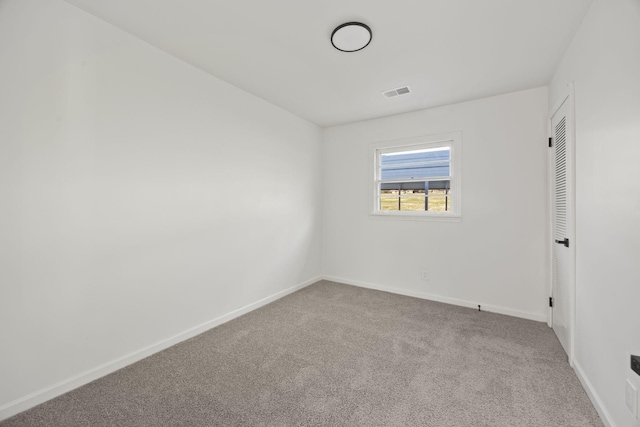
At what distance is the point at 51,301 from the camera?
180 centimetres

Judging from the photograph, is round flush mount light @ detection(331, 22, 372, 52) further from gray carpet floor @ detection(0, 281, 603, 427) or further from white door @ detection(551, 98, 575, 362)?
gray carpet floor @ detection(0, 281, 603, 427)

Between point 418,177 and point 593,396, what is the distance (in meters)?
2.75

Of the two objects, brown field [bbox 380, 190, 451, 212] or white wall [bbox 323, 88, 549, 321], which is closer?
white wall [bbox 323, 88, 549, 321]

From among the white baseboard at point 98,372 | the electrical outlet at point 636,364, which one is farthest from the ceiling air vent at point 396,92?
the white baseboard at point 98,372

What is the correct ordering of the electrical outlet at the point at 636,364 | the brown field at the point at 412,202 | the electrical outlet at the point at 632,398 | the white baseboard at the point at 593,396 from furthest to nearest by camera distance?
the brown field at the point at 412,202 < the white baseboard at the point at 593,396 < the electrical outlet at the point at 632,398 < the electrical outlet at the point at 636,364

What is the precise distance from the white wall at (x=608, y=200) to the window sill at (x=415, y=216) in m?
1.50

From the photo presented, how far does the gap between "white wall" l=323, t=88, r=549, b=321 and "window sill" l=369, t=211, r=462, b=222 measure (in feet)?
0.17

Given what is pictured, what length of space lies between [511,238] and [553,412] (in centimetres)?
194

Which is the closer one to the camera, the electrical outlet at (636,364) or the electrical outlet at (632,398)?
the electrical outlet at (636,364)

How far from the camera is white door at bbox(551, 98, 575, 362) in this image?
7.06 feet

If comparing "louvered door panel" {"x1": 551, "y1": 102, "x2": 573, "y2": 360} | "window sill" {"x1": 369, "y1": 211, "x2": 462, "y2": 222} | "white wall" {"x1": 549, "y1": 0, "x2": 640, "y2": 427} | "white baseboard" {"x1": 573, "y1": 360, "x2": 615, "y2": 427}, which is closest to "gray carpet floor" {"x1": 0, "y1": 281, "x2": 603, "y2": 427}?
"white baseboard" {"x1": 573, "y1": 360, "x2": 615, "y2": 427}

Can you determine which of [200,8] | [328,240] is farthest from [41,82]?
[328,240]

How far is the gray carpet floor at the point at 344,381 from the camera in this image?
5.36 ft

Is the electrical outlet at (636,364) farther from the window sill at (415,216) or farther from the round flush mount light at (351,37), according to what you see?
the window sill at (415,216)
